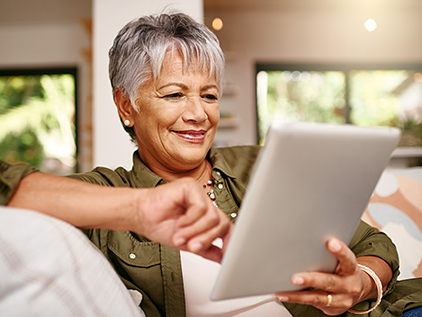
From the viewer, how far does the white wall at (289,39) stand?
17.8 feet

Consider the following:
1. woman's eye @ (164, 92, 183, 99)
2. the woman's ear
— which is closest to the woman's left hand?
woman's eye @ (164, 92, 183, 99)

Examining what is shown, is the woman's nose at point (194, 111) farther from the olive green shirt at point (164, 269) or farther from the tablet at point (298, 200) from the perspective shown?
the tablet at point (298, 200)

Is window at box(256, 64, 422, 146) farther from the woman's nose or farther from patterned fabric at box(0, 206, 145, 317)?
patterned fabric at box(0, 206, 145, 317)

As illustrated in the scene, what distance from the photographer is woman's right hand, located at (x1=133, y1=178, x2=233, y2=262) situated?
0.61 metres

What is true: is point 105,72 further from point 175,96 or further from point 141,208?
point 141,208

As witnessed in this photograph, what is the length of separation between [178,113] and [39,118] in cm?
514

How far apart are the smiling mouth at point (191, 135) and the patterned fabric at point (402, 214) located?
0.65 m

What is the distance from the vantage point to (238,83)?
5465mm

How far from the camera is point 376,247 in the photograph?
→ 0.96 m

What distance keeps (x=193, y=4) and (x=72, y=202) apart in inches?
84.2

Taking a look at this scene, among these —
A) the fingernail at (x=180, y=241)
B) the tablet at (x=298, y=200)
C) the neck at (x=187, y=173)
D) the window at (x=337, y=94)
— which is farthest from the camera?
the window at (x=337, y=94)

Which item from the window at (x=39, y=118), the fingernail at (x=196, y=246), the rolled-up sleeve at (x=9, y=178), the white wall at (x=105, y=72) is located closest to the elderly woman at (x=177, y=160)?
the rolled-up sleeve at (x=9, y=178)

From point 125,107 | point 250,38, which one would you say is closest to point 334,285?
point 125,107

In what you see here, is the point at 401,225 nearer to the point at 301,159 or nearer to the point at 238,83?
the point at 301,159
